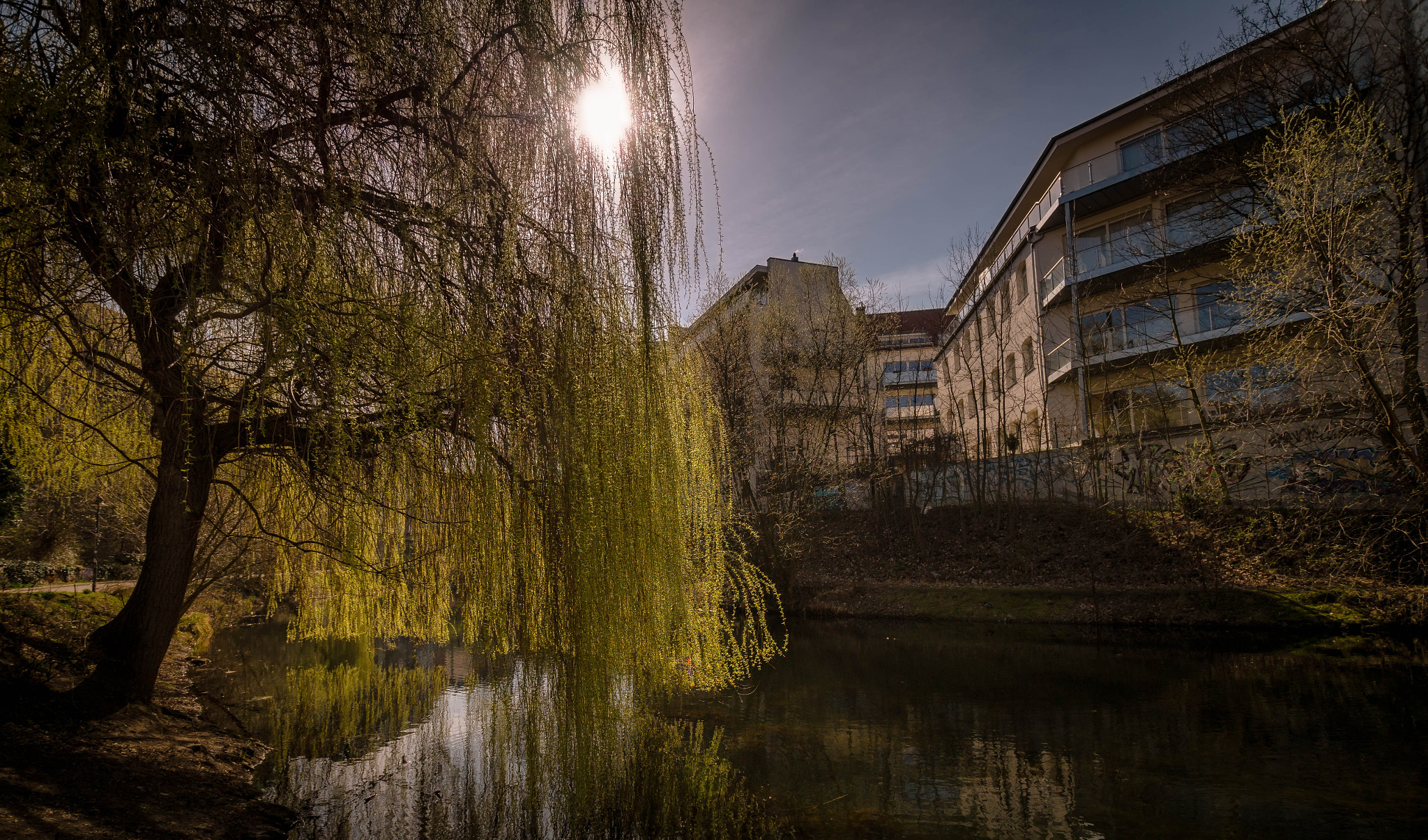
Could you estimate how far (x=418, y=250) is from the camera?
403 centimetres

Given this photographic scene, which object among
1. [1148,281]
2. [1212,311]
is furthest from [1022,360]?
[1212,311]

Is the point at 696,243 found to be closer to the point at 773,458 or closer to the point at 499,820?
the point at 499,820

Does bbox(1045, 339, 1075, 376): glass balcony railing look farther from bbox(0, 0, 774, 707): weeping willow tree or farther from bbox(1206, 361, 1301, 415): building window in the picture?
bbox(0, 0, 774, 707): weeping willow tree

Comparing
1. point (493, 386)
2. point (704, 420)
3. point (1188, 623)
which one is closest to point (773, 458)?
point (1188, 623)

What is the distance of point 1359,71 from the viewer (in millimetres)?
15750

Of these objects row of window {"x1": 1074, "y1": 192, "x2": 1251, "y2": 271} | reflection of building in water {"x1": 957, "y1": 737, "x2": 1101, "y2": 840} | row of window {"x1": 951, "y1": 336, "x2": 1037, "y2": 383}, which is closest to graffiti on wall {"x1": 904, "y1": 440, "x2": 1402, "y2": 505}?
row of window {"x1": 951, "y1": 336, "x2": 1037, "y2": 383}

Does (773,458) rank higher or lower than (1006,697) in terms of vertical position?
higher

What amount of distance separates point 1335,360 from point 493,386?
13.8 m

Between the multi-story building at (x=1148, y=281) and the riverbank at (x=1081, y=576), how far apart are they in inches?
66.8

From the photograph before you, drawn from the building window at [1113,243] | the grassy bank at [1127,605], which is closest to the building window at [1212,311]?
the building window at [1113,243]

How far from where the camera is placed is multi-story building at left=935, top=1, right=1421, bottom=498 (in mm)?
14039

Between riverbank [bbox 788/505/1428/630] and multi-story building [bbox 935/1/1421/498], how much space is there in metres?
1.70

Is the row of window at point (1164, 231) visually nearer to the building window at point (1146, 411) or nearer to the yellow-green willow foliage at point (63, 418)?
the building window at point (1146, 411)

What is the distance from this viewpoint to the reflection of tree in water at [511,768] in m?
4.00
